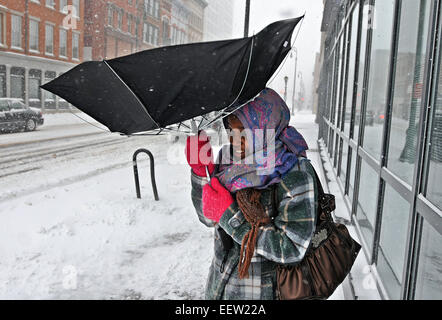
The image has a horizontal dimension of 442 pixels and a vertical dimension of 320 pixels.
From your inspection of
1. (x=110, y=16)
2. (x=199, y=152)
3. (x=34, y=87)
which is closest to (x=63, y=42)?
(x=34, y=87)

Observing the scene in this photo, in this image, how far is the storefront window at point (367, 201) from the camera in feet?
13.6

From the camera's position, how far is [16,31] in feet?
89.6

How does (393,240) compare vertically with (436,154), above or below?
below

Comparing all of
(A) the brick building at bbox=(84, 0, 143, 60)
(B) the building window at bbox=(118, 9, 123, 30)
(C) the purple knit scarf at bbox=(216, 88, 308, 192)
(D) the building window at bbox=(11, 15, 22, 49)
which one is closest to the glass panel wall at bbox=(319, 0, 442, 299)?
(C) the purple knit scarf at bbox=(216, 88, 308, 192)

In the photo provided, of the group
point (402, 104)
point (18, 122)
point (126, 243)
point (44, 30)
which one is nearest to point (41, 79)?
point (44, 30)

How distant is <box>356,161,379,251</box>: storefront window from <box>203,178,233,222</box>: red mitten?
2.66 m

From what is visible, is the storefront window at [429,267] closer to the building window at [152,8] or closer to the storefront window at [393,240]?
the storefront window at [393,240]

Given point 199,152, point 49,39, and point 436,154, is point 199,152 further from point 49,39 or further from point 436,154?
point 49,39

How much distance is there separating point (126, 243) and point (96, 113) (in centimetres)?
378

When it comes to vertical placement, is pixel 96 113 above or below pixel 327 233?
above

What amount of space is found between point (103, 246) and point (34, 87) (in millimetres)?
28286

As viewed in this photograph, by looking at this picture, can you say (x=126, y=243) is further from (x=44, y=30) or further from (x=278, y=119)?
(x=44, y=30)

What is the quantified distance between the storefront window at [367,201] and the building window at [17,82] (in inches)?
1119

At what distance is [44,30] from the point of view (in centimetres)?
2964
